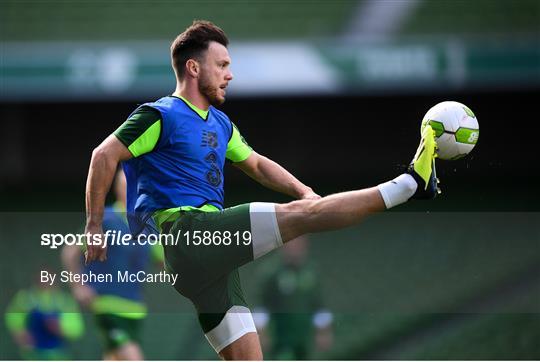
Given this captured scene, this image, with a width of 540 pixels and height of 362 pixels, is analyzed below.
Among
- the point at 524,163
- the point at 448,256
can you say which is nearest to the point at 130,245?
the point at 448,256

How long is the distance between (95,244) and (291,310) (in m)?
4.05

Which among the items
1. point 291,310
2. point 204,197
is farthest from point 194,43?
point 291,310

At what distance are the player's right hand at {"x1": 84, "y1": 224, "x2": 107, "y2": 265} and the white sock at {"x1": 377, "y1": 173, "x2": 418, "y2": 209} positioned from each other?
1228mm

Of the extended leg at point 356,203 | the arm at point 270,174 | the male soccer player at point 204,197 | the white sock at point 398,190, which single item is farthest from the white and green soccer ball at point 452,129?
the arm at point 270,174

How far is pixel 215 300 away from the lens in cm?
421

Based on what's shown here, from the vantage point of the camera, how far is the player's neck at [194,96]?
4359mm

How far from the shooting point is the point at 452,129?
177 inches

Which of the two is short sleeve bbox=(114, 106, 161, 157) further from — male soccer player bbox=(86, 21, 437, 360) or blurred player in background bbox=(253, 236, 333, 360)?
blurred player in background bbox=(253, 236, 333, 360)

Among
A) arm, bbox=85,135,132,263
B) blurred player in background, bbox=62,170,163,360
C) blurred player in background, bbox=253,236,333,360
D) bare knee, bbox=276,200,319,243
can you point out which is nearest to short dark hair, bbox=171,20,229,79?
arm, bbox=85,135,132,263

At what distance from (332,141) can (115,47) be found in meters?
3.29

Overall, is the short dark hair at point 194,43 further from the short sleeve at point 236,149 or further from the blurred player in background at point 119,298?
the blurred player in background at point 119,298

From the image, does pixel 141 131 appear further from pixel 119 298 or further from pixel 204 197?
pixel 119 298

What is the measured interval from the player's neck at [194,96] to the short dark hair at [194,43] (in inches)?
3.2

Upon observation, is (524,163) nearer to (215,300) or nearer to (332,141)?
(332,141)
